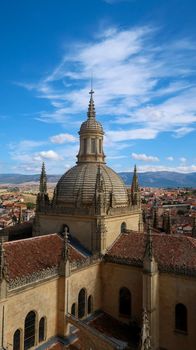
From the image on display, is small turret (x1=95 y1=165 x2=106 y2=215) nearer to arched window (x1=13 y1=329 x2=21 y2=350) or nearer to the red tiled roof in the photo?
the red tiled roof

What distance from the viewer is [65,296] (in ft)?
83.8

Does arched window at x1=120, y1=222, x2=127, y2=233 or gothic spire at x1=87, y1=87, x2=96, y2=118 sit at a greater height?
gothic spire at x1=87, y1=87, x2=96, y2=118

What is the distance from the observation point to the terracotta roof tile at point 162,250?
27.5 meters

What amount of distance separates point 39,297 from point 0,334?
4.13 meters

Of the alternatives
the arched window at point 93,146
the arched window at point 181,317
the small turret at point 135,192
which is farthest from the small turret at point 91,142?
the arched window at point 181,317

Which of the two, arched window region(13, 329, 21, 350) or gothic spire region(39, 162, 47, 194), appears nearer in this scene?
arched window region(13, 329, 21, 350)

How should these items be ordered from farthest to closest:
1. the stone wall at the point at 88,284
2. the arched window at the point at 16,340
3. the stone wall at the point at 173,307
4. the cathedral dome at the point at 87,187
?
the cathedral dome at the point at 87,187
the stone wall at the point at 88,284
the stone wall at the point at 173,307
the arched window at the point at 16,340

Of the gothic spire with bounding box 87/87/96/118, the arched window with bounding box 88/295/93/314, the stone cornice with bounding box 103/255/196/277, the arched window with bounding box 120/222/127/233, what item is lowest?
the arched window with bounding box 88/295/93/314

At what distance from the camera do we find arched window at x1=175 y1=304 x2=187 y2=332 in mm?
26656

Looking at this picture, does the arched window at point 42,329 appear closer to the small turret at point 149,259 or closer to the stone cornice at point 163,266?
the stone cornice at point 163,266

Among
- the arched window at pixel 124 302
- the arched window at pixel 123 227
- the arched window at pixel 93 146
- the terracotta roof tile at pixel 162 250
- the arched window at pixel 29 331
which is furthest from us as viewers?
the arched window at pixel 93 146

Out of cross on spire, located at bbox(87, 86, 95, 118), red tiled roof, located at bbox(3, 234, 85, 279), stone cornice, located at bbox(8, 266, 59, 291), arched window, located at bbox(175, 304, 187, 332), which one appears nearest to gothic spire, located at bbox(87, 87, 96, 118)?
cross on spire, located at bbox(87, 86, 95, 118)

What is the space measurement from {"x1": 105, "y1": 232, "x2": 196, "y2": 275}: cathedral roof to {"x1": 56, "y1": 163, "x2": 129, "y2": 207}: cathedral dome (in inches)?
164

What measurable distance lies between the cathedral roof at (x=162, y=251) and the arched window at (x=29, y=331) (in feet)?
32.1
